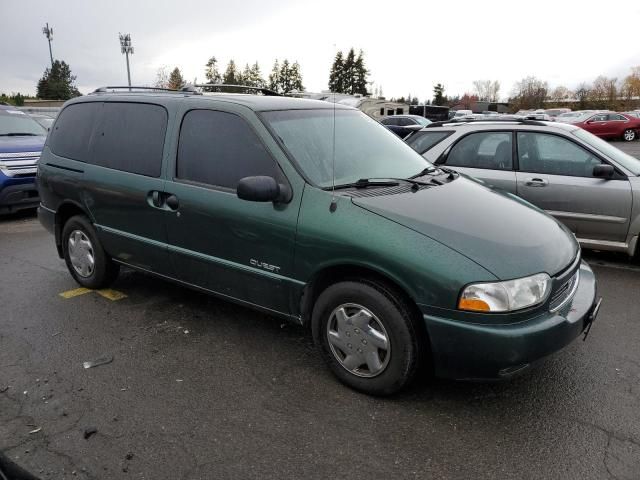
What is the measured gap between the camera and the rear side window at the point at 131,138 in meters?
3.93

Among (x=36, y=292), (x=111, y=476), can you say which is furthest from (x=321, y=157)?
(x=36, y=292)

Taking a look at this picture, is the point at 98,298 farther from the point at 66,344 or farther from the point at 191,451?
the point at 191,451

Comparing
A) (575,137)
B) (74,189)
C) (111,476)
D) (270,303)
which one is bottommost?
(111,476)

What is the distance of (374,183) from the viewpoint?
3.34 meters

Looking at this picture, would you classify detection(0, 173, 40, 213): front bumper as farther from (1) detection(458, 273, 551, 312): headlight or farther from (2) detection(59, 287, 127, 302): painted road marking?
(1) detection(458, 273, 551, 312): headlight

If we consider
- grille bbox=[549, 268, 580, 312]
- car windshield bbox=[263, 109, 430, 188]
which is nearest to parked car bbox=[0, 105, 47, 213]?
car windshield bbox=[263, 109, 430, 188]

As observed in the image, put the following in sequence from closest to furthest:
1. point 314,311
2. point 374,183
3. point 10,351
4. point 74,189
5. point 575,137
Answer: point 314,311
point 374,183
point 10,351
point 74,189
point 575,137

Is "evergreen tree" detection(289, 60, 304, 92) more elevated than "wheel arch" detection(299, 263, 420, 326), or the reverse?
"evergreen tree" detection(289, 60, 304, 92)

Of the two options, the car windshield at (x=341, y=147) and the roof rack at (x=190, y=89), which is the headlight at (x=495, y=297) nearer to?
the car windshield at (x=341, y=147)

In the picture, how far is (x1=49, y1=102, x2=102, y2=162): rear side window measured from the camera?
14.8ft

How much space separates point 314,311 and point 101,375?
145cm

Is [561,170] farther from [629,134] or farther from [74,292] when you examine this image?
[629,134]

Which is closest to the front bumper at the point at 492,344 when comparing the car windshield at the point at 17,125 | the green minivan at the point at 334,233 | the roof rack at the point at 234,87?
the green minivan at the point at 334,233

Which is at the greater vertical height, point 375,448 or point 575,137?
point 575,137
